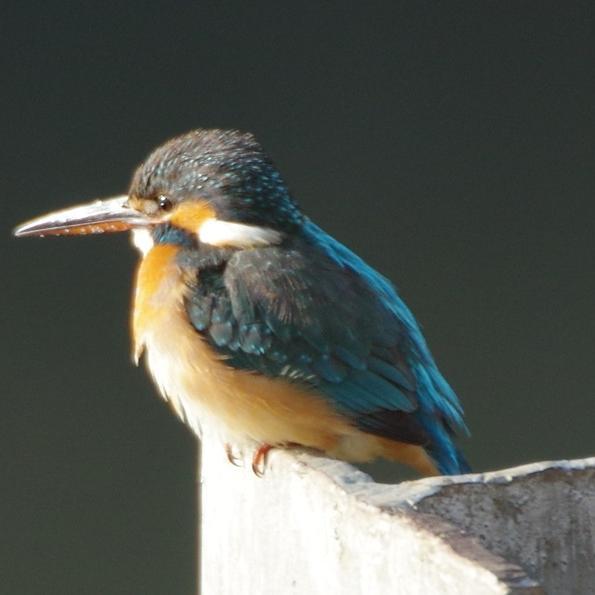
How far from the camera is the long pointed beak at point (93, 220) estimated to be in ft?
10.8

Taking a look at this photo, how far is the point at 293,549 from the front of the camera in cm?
206

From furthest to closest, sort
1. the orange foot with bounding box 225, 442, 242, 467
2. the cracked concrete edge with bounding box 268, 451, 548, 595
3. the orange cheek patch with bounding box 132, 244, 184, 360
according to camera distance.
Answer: the orange cheek patch with bounding box 132, 244, 184, 360 → the orange foot with bounding box 225, 442, 242, 467 → the cracked concrete edge with bounding box 268, 451, 548, 595


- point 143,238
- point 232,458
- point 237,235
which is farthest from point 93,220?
point 232,458

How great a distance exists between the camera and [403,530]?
1778 millimetres

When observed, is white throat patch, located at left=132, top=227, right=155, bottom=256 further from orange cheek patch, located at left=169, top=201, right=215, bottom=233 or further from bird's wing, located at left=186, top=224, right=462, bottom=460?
bird's wing, located at left=186, top=224, right=462, bottom=460

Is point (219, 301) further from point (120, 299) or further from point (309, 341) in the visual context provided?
point (120, 299)

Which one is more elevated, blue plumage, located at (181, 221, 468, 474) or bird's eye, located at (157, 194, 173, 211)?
bird's eye, located at (157, 194, 173, 211)

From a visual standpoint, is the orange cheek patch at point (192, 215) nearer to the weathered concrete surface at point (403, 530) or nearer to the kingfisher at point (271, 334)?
the kingfisher at point (271, 334)

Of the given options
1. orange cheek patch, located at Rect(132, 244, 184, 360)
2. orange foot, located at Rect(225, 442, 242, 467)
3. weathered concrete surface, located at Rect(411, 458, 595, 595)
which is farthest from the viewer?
orange cheek patch, located at Rect(132, 244, 184, 360)

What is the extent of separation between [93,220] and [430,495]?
157 centimetres

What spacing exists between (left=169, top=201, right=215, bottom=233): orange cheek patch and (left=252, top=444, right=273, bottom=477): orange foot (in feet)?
1.75

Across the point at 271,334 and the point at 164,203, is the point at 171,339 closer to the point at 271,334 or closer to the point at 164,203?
the point at 271,334

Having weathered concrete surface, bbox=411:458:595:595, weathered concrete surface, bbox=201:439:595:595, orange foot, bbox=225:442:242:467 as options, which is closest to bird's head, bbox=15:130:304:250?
orange foot, bbox=225:442:242:467

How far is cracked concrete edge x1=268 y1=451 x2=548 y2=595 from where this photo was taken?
1.62 m
